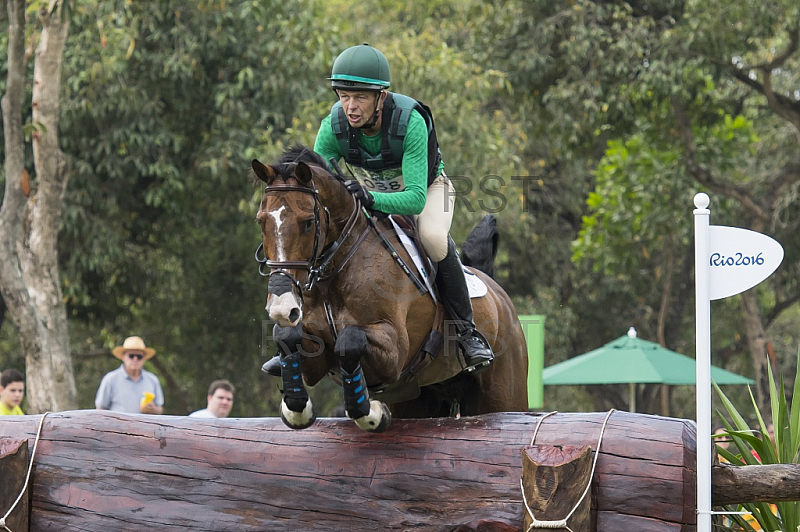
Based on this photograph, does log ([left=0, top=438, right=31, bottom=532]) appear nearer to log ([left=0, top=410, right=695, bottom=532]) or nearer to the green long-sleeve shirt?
log ([left=0, top=410, right=695, bottom=532])

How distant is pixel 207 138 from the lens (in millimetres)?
13938

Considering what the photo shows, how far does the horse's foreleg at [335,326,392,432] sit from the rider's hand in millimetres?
628

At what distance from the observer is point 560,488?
156 inches

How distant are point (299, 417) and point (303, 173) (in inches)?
42.3

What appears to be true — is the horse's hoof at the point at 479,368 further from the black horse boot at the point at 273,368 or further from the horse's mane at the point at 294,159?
the horse's mane at the point at 294,159

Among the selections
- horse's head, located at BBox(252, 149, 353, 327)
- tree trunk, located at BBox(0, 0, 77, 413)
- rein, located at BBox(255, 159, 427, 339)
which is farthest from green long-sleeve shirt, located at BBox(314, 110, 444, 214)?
tree trunk, located at BBox(0, 0, 77, 413)

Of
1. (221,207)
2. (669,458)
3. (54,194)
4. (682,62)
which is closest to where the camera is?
(669,458)

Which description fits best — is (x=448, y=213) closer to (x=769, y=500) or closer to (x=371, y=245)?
(x=371, y=245)

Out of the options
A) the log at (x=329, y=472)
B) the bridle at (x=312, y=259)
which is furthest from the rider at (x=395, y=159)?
the log at (x=329, y=472)

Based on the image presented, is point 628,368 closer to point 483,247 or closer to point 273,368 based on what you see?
point 483,247

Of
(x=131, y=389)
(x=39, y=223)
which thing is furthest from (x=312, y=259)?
(x=39, y=223)

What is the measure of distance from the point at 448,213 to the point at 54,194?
275 inches

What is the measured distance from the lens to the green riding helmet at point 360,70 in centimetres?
466

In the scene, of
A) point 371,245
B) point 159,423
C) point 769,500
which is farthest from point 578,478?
point 159,423
